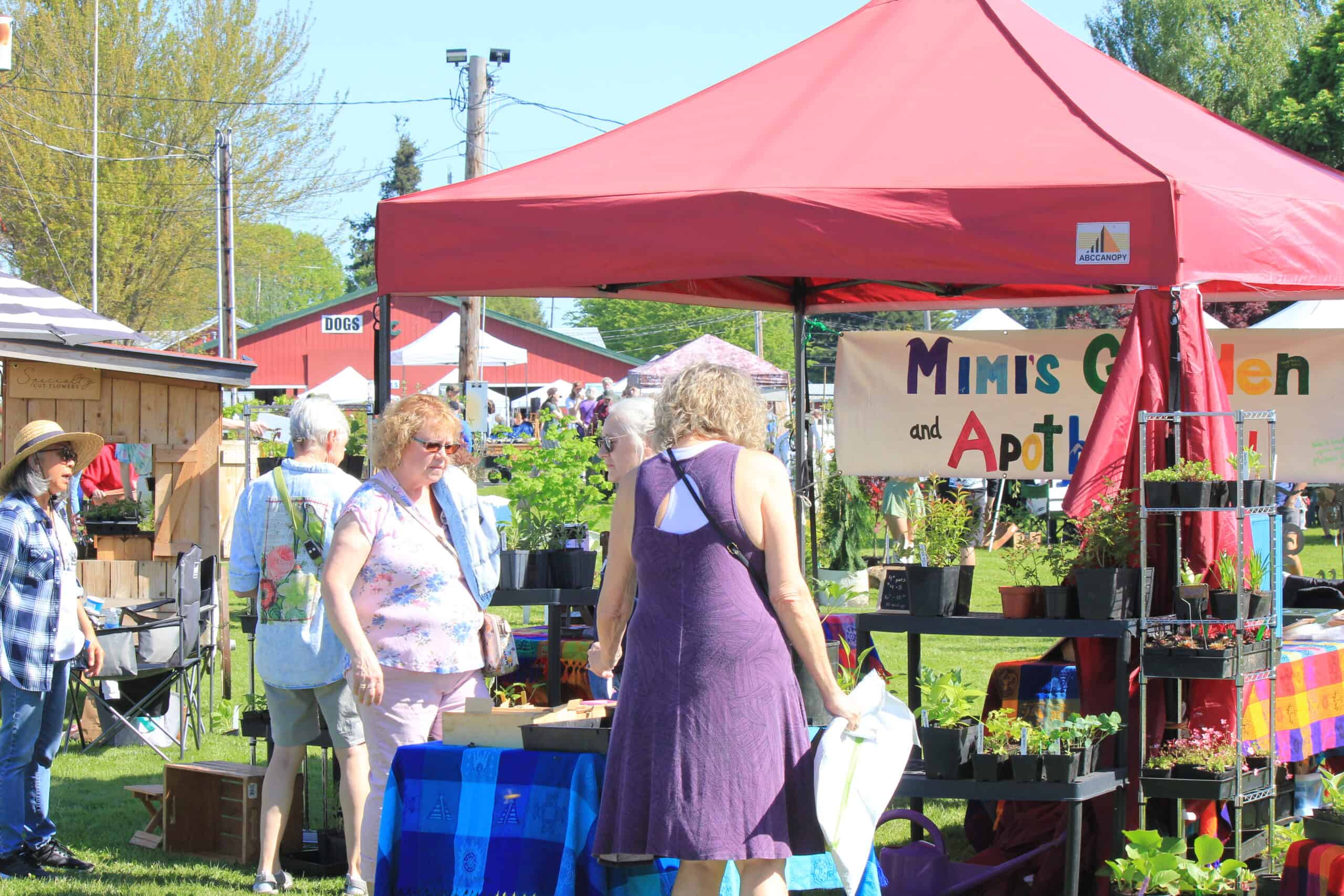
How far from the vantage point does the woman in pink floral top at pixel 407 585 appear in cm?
409

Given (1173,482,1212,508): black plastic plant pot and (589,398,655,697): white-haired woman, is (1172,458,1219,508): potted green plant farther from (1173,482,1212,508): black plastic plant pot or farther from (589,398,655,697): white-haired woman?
(589,398,655,697): white-haired woman

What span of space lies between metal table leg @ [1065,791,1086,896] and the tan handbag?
1.70 m

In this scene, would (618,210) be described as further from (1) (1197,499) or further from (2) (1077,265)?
(1) (1197,499)

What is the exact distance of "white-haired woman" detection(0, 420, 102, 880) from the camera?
4.92 metres

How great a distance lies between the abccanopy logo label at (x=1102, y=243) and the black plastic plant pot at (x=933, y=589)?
37.9 inches

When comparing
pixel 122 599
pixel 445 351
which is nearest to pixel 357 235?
pixel 445 351

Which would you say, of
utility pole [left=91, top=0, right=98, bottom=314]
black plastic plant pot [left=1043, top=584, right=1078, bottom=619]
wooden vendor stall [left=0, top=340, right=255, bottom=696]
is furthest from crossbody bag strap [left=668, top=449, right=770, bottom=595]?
utility pole [left=91, top=0, right=98, bottom=314]

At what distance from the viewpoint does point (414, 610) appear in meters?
4.12

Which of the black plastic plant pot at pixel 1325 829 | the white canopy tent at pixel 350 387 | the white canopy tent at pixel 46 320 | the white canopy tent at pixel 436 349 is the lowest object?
the black plastic plant pot at pixel 1325 829

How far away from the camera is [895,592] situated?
434 cm

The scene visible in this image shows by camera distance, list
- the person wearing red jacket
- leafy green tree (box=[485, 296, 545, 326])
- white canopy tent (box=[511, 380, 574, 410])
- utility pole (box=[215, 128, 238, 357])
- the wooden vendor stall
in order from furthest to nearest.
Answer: leafy green tree (box=[485, 296, 545, 326]) < white canopy tent (box=[511, 380, 574, 410]) < utility pole (box=[215, 128, 238, 357]) < the person wearing red jacket < the wooden vendor stall

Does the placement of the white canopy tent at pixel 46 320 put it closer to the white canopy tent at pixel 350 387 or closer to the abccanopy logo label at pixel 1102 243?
the abccanopy logo label at pixel 1102 243

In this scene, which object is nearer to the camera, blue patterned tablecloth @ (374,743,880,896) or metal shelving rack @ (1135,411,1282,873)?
blue patterned tablecloth @ (374,743,880,896)

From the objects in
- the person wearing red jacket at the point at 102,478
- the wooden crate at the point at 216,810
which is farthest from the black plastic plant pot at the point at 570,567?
the person wearing red jacket at the point at 102,478
